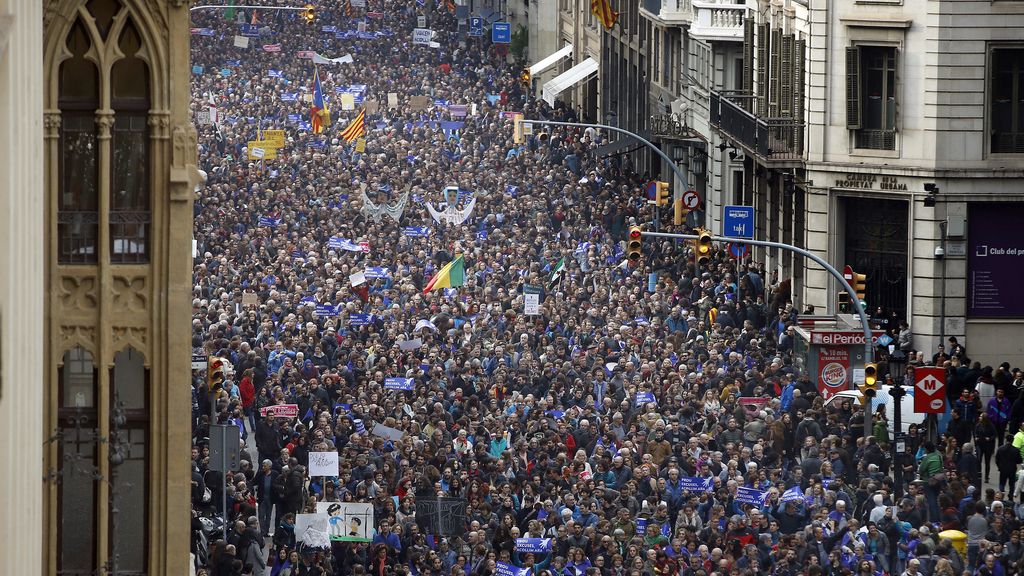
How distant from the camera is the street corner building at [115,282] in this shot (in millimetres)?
22344

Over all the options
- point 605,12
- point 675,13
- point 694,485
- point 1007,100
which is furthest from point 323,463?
point 605,12

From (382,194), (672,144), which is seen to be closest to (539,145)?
(672,144)

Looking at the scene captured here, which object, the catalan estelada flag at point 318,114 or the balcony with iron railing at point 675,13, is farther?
the catalan estelada flag at point 318,114

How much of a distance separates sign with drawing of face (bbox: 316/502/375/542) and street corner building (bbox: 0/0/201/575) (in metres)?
7.42

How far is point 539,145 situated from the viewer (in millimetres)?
72125

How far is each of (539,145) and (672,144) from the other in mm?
5049

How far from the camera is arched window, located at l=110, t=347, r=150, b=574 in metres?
22.9

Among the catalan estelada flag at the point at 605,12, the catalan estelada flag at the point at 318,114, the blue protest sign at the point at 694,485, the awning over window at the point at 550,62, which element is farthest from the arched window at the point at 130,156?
the awning over window at the point at 550,62

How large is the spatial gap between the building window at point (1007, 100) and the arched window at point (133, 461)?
27.5m

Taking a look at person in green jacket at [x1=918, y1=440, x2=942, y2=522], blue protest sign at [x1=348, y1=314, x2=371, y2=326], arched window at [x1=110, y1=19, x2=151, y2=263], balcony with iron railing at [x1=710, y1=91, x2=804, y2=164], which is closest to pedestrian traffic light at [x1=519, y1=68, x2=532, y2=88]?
balcony with iron railing at [x1=710, y1=91, x2=804, y2=164]

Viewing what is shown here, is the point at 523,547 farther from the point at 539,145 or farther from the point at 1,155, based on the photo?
the point at 539,145

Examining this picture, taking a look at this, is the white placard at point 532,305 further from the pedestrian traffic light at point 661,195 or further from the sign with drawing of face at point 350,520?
the sign with drawing of face at point 350,520

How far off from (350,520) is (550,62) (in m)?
63.3

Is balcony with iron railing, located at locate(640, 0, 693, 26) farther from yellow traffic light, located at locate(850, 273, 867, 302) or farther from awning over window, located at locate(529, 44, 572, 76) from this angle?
yellow traffic light, located at locate(850, 273, 867, 302)
